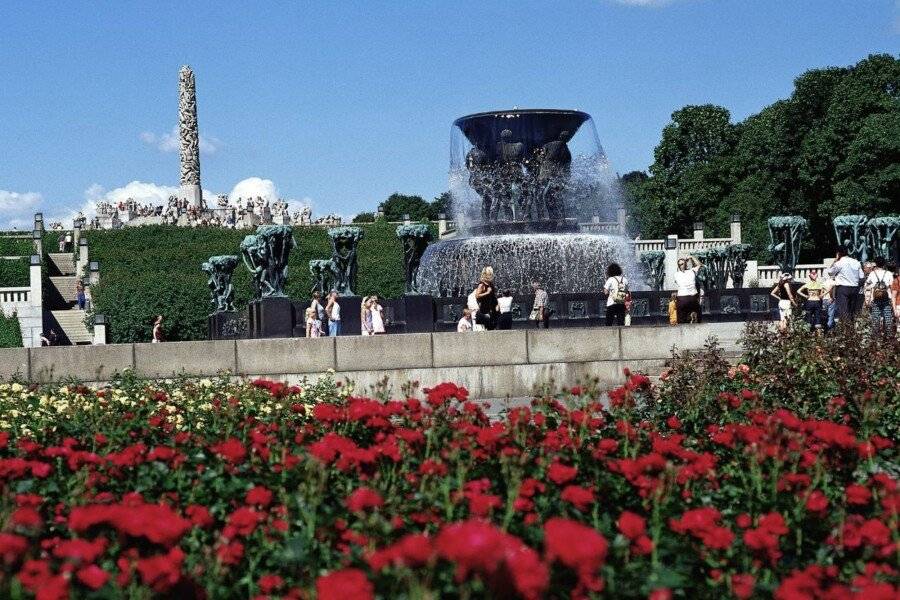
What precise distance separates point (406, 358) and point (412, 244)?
38.3 feet

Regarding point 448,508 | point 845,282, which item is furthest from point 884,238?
point 448,508

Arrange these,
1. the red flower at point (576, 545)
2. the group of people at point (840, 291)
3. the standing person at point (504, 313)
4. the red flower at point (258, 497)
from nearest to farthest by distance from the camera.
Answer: the red flower at point (576, 545)
the red flower at point (258, 497)
the group of people at point (840, 291)
the standing person at point (504, 313)

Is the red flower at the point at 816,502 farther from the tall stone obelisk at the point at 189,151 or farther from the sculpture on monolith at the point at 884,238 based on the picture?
the tall stone obelisk at the point at 189,151

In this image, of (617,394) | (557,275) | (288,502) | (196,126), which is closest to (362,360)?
(617,394)

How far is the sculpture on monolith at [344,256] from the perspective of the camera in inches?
1056

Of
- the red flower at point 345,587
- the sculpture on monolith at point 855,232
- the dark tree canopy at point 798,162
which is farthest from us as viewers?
the dark tree canopy at point 798,162

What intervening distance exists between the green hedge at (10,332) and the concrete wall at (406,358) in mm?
31744

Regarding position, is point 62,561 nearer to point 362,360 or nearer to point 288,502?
point 288,502

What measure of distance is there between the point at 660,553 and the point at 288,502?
4.96ft

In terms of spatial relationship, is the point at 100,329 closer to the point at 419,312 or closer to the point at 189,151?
the point at 419,312

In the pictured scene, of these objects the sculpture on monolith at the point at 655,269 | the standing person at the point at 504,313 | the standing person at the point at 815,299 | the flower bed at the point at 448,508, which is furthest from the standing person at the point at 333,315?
the sculpture on monolith at the point at 655,269

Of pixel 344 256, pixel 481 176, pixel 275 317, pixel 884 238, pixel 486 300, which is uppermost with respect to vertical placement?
pixel 481 176

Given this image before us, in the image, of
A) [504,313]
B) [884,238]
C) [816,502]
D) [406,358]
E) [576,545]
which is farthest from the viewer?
[884,238]

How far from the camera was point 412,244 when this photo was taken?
2698 cm
